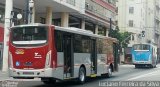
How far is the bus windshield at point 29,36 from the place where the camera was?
60.5 feet

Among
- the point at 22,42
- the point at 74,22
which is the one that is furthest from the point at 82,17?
the point at 22,42

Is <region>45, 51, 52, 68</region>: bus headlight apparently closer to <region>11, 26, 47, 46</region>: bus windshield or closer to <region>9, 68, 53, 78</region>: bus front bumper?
<region>9, 68, 53, 78</region>: bus front bumper

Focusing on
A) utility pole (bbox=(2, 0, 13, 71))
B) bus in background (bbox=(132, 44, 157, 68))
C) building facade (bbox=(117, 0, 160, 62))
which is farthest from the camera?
building facade (bbox=(117, 0, 160, 62))

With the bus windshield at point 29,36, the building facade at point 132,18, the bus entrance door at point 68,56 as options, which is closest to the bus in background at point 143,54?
the bus entrance door at point 68,56

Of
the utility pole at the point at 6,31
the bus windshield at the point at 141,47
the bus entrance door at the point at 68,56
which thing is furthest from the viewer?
the bus windshield at the point at 141,47

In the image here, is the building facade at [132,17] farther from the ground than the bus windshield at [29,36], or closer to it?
farther from the ground

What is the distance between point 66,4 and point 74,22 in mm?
11851

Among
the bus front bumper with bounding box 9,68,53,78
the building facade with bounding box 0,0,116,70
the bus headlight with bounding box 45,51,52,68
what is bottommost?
the bus front bumper with bounding box 9,68,53,78

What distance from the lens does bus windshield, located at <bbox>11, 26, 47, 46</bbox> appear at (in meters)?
18.5

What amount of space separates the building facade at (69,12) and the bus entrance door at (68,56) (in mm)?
11092

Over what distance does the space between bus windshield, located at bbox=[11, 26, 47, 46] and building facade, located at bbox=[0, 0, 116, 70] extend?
11740 mm

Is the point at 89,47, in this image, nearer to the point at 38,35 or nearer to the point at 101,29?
the point at 38,35

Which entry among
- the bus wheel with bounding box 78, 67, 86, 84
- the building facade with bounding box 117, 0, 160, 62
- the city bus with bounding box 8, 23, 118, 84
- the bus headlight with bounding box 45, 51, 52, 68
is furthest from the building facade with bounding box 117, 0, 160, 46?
the bus headlight with bounding box 45, 51, 52, 68

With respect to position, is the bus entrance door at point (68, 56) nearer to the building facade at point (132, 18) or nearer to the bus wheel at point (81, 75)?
the bus wheel at point (81, 75)
